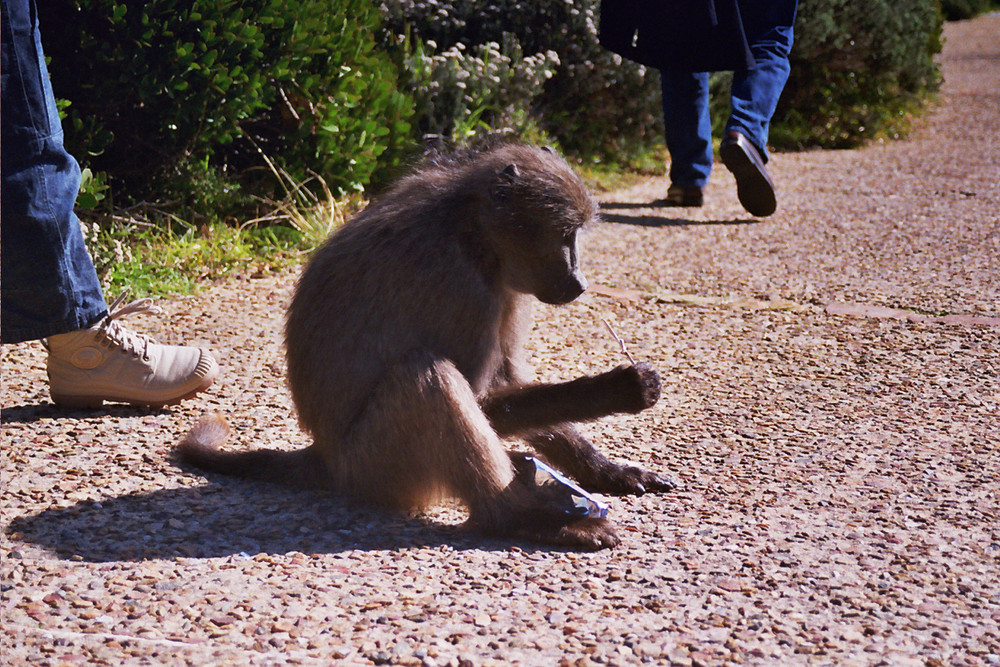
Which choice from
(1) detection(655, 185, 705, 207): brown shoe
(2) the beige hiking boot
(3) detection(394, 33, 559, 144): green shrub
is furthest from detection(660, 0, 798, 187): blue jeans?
(2) the beige hiking boot

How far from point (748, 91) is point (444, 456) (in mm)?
4490

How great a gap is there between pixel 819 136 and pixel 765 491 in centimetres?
824

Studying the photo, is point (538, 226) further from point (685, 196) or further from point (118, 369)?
point (685, 196)

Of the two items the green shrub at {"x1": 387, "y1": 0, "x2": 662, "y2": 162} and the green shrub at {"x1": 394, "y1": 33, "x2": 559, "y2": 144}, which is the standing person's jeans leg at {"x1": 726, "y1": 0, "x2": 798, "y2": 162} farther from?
the green shrub at {"x1": 387, "y1": 0, "x2": 662, "y2": 162}

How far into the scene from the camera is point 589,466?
3.39 m

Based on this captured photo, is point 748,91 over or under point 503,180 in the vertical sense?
over

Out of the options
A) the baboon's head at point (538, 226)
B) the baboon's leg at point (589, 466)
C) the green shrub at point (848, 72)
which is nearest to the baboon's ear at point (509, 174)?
the baboon's head at point (538, 226)

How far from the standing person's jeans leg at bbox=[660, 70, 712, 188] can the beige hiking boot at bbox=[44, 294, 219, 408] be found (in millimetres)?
4395

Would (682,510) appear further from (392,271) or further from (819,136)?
(819,136)

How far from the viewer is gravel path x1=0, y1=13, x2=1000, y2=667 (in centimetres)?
238

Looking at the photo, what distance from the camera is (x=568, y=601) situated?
2.58 metres

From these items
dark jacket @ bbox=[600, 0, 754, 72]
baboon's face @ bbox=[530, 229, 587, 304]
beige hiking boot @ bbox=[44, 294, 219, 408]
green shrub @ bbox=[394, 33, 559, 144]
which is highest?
dark jacket @ bbox=[600, 0, 754, 72]

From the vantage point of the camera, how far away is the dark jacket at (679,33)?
646cm

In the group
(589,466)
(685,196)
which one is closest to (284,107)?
(685,196)
